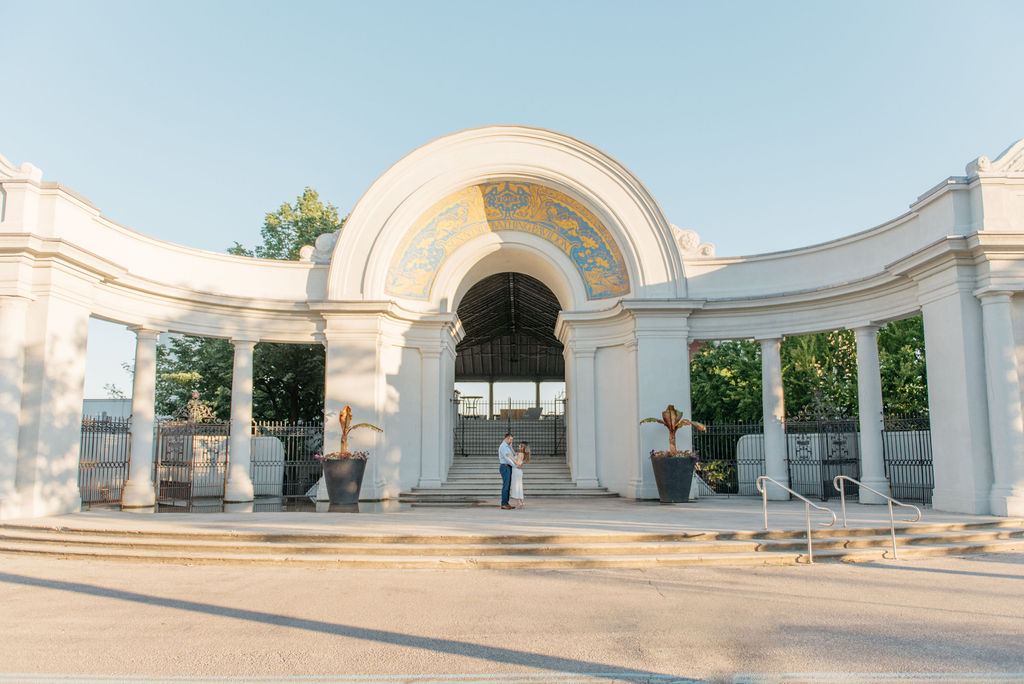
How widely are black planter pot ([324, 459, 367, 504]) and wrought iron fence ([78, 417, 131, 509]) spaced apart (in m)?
4.74

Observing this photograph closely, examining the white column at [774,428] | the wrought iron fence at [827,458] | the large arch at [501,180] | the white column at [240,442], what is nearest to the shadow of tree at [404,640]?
the white column at [240,442]

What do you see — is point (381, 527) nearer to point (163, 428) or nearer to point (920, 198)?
point (163, 428)

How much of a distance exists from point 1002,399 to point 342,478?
1236cm

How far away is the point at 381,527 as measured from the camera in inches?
429

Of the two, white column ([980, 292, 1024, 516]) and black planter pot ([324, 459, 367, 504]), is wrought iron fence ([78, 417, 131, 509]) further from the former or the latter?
white column ([980, 292, 1024, 516])

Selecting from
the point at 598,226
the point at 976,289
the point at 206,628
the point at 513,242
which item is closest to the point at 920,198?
Result: the point at 976,289

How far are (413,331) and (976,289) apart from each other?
11.9 metres

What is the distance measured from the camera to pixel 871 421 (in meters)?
15.3

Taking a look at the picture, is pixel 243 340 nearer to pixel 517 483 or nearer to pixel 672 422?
pixel 517 483

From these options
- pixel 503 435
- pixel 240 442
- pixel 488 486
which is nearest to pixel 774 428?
pixel 488 486

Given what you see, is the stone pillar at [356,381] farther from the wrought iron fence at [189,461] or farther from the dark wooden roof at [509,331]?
the dark wooden roof at [509,331]

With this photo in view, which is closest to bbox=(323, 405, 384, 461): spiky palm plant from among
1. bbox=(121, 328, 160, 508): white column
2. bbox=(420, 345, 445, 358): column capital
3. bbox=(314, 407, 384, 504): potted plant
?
bbox=(314, 407, 384, 504): potted plant

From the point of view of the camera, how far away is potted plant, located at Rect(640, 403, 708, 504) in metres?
15.2

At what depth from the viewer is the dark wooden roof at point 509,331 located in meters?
26.6
